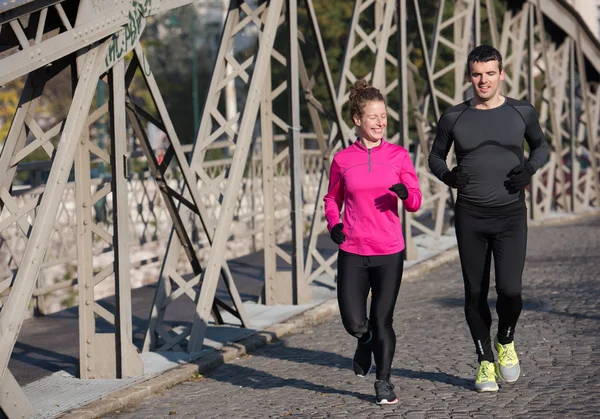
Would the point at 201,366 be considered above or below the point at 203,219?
below

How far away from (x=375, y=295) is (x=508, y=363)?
981 mm

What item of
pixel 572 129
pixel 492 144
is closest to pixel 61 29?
pixel 492 144

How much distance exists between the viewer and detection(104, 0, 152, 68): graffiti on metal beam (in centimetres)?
788

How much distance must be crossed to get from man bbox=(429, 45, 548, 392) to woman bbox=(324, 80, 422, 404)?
0.36m

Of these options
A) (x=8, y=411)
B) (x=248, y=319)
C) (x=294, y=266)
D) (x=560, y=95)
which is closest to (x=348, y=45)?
(x=294, y=266)

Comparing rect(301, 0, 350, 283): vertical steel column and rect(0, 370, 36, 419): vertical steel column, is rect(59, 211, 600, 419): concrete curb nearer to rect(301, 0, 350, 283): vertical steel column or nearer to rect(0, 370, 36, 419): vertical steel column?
rect(0, 370, 36, 419): vertical steel column

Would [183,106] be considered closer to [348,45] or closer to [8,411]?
[348,45]

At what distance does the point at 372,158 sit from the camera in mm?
7184

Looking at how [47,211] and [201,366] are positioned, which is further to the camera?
[201,366]

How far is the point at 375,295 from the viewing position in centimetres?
730

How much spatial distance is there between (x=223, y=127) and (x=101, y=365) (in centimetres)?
269

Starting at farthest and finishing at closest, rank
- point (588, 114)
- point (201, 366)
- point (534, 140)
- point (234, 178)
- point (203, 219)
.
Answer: point (588, 114) → point (234, 178) → point (203, 219) → point (201, 366) → point (534, 140)

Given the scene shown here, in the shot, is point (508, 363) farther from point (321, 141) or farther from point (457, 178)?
point (321, 141)

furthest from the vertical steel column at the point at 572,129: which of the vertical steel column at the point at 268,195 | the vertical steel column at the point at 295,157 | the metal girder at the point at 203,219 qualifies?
the metal girder at the point at 203,219
